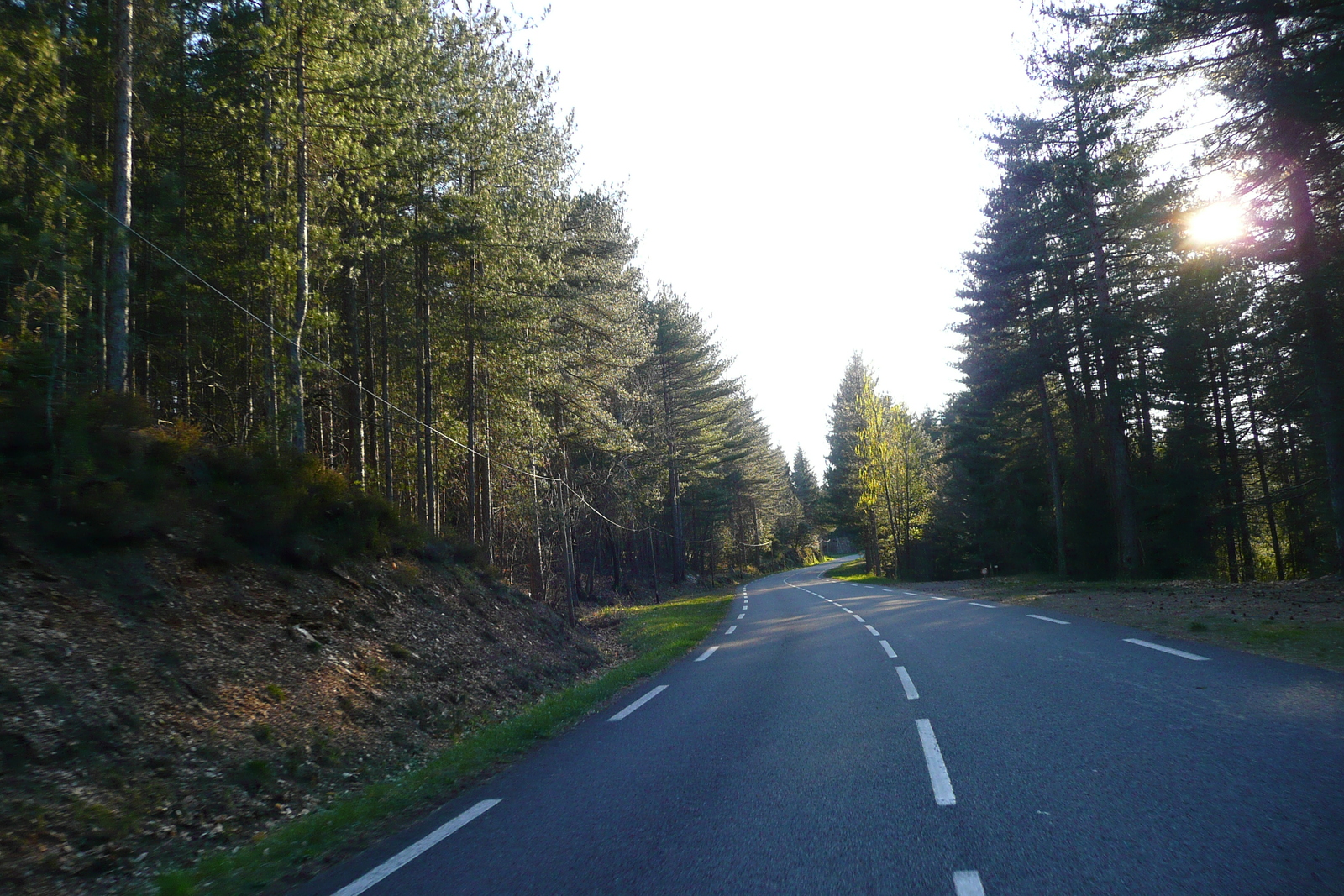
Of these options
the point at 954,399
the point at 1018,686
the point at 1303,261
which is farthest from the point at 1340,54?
the point at 954,399

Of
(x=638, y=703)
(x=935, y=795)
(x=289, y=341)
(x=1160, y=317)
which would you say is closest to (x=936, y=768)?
(x=935, y=795)

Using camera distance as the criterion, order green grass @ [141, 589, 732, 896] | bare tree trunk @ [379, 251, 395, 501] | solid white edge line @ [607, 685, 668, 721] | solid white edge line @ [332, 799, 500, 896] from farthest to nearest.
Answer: bare tree trunk @ [379, 251, 395, 501] < solid white edge line @ [607, 685, 668, 721] < green grass @ [141, 589, 732, 896] < solid white edge line @ [332, 799, 500, 896]

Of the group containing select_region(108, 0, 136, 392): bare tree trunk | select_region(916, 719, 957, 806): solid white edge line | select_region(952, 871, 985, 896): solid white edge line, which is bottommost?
select_region(916, 719, 957, 806): solid white edge line

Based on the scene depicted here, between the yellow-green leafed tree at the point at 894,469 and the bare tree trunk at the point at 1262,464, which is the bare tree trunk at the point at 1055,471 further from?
the yellow-green leafed tree at the point at 894,469

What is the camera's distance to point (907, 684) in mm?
9359

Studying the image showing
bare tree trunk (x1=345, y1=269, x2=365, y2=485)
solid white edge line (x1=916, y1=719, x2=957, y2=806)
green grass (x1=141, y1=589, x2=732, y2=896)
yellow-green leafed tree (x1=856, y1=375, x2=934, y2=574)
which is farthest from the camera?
yellow-green leafed tree (x1=856, y1=375, x2=934, y2=574)

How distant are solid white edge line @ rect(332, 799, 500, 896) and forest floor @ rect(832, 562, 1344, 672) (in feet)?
30.5

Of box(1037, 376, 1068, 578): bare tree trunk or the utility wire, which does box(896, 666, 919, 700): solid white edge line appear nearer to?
the utility wire

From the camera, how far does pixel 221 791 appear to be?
20.4 feet

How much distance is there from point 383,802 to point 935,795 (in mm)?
4441

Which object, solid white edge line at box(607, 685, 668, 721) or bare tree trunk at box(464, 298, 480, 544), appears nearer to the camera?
solid white edge line at box(607, 685, 668, 721)

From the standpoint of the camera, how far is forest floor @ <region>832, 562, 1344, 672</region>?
33.2 ft

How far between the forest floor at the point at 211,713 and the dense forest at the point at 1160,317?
632 inches

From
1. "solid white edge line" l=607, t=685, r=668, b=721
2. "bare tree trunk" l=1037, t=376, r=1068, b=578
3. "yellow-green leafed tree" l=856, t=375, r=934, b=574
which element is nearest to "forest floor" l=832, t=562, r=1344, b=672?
"bare tree trunk" l=1037, t=376, r=1068, b=578
